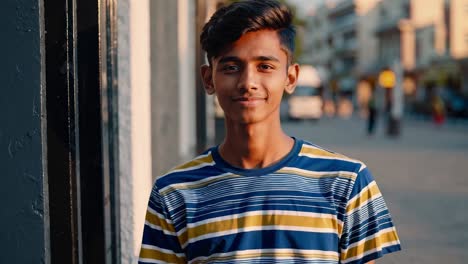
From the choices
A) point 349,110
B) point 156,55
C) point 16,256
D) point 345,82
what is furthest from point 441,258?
point 345,82

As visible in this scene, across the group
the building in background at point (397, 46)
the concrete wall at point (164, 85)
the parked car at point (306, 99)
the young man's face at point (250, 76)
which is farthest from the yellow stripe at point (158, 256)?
the parked car at point (306, 99)

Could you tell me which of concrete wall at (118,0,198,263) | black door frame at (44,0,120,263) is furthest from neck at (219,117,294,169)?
concrete wall at (118,0,198,263)

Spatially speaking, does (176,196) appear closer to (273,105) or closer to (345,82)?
(273,105)

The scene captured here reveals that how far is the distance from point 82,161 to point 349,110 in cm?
6561

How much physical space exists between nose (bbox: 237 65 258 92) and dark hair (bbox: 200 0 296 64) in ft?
0.29

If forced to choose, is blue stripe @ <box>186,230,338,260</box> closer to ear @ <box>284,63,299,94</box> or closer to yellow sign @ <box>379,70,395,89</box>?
ear @ <box>284,63,299,94</box>

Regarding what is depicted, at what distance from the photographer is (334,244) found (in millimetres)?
1985

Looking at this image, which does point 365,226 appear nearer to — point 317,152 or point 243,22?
point 317,152

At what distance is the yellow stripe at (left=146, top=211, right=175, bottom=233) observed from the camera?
2050 millimetres

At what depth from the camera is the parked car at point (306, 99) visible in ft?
149

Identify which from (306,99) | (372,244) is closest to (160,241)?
(372,244)

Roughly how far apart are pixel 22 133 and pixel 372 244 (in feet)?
4.02

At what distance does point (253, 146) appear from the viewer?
2.06 meters

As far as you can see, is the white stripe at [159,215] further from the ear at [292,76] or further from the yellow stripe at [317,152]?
the ear at [292,76]
